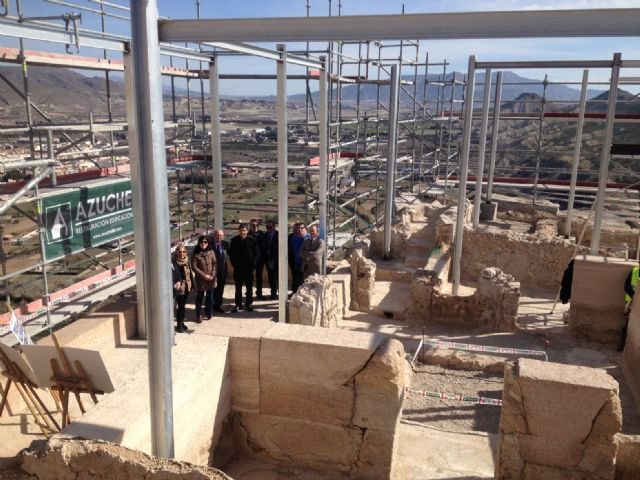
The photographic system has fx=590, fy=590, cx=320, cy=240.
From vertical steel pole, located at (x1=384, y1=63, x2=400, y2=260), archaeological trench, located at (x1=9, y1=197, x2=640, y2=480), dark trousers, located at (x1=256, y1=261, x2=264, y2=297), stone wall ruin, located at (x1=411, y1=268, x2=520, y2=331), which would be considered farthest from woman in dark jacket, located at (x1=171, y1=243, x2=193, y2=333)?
vertical steel pole, located at (x1=384, y1=63, x2=400, y2=260)

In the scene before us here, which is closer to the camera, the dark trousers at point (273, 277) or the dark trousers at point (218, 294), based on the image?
the dark trousers at point (218, 294)

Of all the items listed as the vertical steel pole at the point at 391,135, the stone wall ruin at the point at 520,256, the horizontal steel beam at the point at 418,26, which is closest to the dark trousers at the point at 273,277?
the vertical steel pole at the point at 391,135

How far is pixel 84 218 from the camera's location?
268 inches

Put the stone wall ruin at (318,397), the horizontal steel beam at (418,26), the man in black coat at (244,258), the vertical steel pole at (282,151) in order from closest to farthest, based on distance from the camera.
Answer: the horizontal steel beam at (418,26)
the stone wall ruin at (318,397)
the vertical steel pole at (282,151)
the man in black coat at (244,258)

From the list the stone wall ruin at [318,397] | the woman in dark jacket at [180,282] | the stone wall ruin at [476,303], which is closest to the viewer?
the stone wall ruin at [318,397]

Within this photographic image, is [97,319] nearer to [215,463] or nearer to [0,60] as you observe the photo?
[215,463]

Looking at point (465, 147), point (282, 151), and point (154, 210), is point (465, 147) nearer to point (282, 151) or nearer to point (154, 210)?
point (282, 151)

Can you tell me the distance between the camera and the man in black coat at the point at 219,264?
23.7 ft

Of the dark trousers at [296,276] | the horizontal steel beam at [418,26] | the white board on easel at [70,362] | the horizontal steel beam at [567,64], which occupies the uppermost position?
the horizontal steel beam at [567,64]

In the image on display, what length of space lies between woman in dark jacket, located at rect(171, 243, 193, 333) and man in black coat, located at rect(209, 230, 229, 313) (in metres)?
0.63

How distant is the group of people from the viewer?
655 cm

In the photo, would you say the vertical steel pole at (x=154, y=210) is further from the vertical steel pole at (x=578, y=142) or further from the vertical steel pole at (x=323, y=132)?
the vertical steel pole at (x=578, y=142)

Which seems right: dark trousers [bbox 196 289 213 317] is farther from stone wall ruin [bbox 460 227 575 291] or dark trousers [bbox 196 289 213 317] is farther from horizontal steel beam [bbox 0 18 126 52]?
stone wall ruin [bbox 460 227 575 291]

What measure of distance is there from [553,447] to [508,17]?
3450 millimetres
